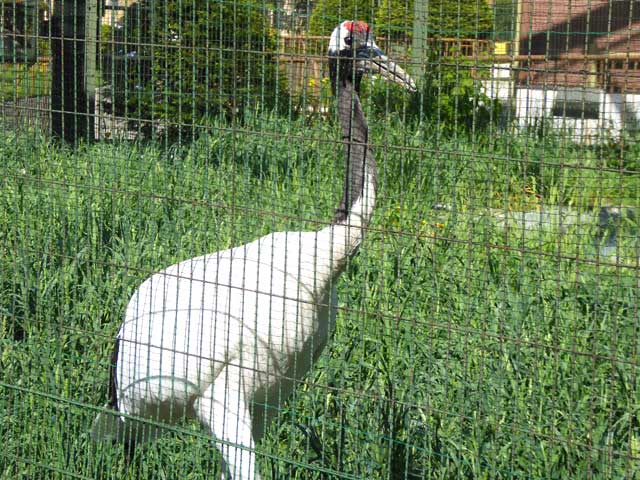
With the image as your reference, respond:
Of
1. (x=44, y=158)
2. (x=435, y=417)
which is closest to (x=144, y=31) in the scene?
(x=44, y=158)

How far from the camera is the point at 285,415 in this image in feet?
11.7

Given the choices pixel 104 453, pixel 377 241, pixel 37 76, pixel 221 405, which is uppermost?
pixel 37 76

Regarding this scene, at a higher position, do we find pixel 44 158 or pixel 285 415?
pixel 44 158

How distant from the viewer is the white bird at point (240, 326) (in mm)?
3000

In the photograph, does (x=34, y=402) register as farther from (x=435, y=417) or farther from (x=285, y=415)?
(x=435, y=417)

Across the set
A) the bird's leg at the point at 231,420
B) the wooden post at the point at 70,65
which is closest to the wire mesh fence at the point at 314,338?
the bird's leg at the point at 231,420

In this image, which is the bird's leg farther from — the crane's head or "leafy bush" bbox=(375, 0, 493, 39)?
"leafy bush" bbox=(375, 0, 493, 39)

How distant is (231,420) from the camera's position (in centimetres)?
299

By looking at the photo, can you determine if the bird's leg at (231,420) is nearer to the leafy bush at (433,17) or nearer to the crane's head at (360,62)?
the crane's head at (360,62)

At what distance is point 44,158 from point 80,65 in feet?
2.25

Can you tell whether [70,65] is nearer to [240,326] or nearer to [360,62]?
[360,62]

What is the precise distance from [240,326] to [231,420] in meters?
0.29

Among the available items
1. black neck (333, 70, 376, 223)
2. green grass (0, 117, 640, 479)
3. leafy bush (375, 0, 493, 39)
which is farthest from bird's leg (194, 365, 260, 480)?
leafy bush (375, 0, 493, 39)

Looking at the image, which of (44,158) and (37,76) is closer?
(37,76)
